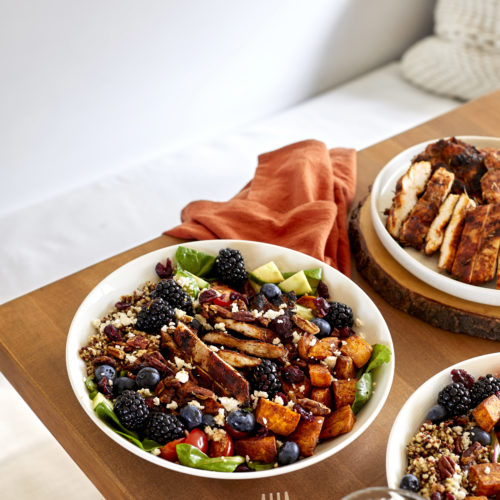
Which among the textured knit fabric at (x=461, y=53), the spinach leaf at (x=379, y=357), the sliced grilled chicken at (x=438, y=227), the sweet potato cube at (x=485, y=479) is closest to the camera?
the sweet potato cube at (x=485, y=479)

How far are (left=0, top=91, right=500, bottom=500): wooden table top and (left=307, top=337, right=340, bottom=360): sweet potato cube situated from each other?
21 centimetres

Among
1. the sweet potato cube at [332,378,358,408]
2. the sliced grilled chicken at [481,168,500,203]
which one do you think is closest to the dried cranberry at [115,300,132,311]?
the sweet potato cube at [332,378,358,408]

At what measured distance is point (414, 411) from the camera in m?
1.49

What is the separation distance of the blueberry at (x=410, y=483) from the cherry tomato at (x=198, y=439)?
402 mm

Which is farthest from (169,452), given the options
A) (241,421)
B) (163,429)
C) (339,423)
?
(339,423)

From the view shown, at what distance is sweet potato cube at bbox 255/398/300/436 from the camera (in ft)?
4.70

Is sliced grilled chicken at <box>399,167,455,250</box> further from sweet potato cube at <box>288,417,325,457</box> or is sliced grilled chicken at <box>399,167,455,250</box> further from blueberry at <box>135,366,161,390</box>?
blueberry at <box>135,366,161,390</box>

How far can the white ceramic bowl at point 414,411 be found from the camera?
1.39 metres

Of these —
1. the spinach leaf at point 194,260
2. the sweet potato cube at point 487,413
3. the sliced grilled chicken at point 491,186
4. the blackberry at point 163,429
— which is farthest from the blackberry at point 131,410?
the sliced grilled chicken at point 491,186

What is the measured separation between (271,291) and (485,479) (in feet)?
2.15

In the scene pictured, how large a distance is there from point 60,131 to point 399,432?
7.69 feet

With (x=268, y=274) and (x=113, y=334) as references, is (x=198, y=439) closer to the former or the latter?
(x=113, y=334)

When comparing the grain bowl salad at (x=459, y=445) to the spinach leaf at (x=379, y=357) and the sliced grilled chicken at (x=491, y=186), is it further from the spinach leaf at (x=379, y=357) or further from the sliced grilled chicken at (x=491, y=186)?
the sliced grilled chicken at (x=491, y=186)

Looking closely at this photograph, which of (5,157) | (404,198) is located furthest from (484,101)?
(5,157)
